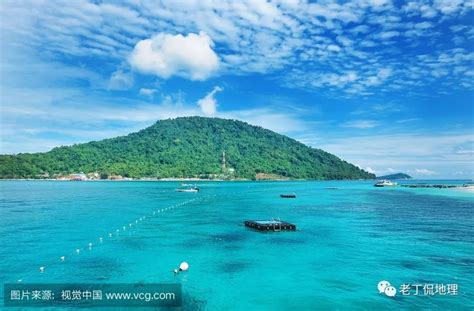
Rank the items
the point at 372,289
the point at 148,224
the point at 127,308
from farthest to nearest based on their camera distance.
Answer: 1. the point at 148,224
2. the point at 372,289
3. the point at 127,308

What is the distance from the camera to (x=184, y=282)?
1480 inches

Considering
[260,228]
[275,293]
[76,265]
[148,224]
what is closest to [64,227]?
[148,224]

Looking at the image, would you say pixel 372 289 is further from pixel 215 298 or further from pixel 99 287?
pixel 99 287

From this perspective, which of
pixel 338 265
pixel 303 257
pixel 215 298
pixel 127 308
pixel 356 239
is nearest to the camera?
pixel 127 308

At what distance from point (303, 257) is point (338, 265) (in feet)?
16.3

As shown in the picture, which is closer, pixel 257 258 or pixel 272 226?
pixel 257 258

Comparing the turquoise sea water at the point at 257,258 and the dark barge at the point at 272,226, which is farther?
the dark barge at the point at 272,226

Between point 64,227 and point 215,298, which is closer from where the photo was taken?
point 215,298

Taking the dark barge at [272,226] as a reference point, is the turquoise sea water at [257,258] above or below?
below

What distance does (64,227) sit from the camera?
68562mm

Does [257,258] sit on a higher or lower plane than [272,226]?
lower

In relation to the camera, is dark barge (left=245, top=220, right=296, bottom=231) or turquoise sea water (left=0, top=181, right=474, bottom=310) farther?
dark barge (left=245, top=220, right=296, bottom=231)

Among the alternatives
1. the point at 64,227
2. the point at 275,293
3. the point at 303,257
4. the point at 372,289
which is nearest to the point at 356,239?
the point at 303,257

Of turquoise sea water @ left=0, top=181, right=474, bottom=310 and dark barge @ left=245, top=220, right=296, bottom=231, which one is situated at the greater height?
dark barge @ left=245, top=220, right=296, bottom=231
